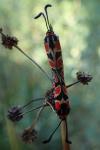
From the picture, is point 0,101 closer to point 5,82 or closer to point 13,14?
point 5,82

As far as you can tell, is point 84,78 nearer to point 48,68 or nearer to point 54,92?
point 54,92

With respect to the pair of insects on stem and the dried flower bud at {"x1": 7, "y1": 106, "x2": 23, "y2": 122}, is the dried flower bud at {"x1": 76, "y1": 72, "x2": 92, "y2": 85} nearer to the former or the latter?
the pair of insects on stem

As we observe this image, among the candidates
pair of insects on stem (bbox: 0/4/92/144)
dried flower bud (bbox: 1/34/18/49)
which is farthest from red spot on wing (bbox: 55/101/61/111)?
dried flower bud (bbox: 1/34/18/49)

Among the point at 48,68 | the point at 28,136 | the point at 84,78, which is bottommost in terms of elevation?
the point at 28,136

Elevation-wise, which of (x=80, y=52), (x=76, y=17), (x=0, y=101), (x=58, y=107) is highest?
(x=76, y=17)

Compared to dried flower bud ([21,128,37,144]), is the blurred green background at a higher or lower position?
higher

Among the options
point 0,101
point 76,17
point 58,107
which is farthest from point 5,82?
point 58,107

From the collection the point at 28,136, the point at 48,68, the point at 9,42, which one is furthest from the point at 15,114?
the point at 48,68

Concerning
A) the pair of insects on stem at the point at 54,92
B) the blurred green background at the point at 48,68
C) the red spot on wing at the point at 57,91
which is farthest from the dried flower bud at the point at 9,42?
the blurred green background at the point at 48,68
